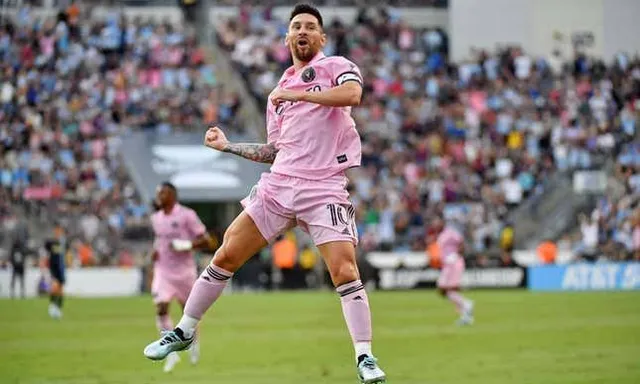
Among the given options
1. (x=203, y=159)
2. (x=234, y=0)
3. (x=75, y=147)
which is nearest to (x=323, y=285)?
(x=203, y=159)

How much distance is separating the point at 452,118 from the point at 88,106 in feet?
41.7

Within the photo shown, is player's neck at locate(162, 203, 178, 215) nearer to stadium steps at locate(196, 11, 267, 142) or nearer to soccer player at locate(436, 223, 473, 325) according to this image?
soccer player at locate(436, 223, 473, 325)

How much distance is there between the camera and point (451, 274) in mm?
31516

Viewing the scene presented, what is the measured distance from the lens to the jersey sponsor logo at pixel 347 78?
11.3 metres

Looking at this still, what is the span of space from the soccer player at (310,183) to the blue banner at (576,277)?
115 ft

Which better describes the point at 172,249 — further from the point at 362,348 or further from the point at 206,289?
A: the point at 362,348

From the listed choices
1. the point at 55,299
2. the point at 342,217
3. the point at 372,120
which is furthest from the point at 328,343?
the point at 372,120

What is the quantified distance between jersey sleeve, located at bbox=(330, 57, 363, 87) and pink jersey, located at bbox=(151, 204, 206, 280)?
8.83 meters

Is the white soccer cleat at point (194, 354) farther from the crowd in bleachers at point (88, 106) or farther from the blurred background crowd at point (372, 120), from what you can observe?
the crowd in bleachers at point (88, 106)

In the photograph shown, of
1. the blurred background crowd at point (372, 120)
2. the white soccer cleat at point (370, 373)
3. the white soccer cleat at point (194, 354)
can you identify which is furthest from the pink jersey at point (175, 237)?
the blurred background crowd at point (372, 120)

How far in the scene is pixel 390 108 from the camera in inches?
1989

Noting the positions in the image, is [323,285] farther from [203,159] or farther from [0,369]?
[0,369]

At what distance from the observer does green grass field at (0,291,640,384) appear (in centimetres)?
1667

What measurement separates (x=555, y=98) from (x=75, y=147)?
17.1 m
